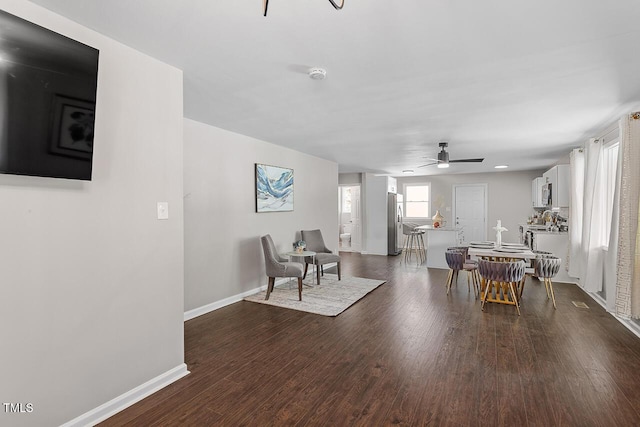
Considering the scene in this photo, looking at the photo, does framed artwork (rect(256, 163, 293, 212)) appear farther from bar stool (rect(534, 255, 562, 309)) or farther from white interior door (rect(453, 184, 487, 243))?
white interior door (rect(453, 184, 487, 243))

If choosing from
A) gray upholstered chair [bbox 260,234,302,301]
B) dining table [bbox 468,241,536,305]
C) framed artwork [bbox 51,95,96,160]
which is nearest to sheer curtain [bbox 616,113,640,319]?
dining table [bbox 468,241,536,305]

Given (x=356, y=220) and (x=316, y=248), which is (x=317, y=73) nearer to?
(x=316, y=248)

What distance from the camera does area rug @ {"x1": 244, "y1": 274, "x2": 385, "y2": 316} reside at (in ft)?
14.2

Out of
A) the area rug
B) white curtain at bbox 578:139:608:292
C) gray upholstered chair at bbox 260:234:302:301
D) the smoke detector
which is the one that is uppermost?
the smoke detector

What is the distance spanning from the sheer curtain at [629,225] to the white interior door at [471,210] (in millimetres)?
6356

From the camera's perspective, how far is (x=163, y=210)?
247 centimetres

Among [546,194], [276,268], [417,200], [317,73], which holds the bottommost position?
[276,268]

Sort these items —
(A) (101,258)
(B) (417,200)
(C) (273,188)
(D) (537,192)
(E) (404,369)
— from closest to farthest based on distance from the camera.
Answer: (A) (101,258)
(E) (404,369)
(C) (273,188)
(D) (537,192)
(B) (417,200)

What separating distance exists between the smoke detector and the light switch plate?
1.56 meters

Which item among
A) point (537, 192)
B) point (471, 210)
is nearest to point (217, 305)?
point (537, 192)

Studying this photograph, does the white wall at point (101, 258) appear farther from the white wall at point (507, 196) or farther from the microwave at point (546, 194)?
the white wall at point (507, 196)

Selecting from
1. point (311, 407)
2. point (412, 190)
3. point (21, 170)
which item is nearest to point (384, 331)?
point (311, 407)

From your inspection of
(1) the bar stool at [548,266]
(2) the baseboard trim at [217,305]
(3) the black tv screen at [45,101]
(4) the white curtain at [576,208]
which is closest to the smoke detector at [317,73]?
(3) the black tv screen at [45,101]

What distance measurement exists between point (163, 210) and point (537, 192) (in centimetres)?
869
